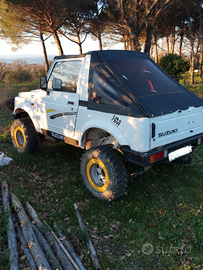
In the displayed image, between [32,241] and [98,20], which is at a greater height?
[98,20]

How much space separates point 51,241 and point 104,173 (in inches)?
55.4

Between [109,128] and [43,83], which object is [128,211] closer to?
[109,128]

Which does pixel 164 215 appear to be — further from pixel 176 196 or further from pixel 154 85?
pixel 154 85

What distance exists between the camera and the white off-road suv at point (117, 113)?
3322 millimetres

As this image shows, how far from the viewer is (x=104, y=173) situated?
4012mm

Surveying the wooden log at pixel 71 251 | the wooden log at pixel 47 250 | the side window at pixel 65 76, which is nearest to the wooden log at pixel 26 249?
the wooden log at pixel 47 250

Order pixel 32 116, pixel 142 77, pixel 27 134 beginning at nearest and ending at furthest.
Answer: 1. pixel 142 77
2. pixel 32 116
3. pixel 27 134

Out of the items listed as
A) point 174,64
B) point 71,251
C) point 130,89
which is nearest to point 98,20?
point 174,64

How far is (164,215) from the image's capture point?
142 inches

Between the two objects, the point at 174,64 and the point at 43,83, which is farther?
the point at 174,64

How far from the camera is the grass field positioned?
2926 millimetres

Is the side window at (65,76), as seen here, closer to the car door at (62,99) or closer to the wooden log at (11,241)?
the car door at (62,99)

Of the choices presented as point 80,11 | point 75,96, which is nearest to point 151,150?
point 75,96

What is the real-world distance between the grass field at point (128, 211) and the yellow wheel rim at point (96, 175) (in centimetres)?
27
